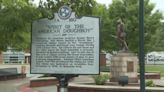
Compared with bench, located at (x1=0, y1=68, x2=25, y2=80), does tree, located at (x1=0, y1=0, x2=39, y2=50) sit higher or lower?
higher

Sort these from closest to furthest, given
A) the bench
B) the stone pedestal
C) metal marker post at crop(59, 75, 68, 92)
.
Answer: metal marker post at crop(59, 75, 68, 92), the stone pedestal, the bench

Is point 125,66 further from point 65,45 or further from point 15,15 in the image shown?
point 65,45

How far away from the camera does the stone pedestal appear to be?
955 inches

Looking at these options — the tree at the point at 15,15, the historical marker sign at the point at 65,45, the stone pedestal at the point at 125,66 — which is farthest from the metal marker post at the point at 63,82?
the stone pedestal at the point at 125,66

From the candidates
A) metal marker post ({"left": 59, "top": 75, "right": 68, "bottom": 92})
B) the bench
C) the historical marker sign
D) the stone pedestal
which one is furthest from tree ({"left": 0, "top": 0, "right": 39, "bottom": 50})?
the bench

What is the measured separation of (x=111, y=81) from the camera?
2436 cm

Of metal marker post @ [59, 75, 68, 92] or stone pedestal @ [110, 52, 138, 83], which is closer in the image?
metal marker post @ [59, 75, 68, 92]

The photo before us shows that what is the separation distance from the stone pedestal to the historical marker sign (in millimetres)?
14694

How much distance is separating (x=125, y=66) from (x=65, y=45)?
49.3 ft

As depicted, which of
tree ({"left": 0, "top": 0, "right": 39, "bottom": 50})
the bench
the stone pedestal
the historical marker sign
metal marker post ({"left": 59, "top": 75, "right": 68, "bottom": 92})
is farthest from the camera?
the bench

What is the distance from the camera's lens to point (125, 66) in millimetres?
24359

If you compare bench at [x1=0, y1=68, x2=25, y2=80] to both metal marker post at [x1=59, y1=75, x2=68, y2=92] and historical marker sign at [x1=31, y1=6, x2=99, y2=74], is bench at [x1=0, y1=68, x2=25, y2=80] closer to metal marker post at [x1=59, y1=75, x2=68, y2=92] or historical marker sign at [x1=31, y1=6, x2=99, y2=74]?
metal marker post at [x1=59, y1=75, x2=68, y2=92]

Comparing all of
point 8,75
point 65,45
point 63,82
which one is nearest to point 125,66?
point 8,75

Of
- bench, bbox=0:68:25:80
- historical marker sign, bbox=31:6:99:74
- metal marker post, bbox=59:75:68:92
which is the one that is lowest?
bench, bbox=0:68:25:80
